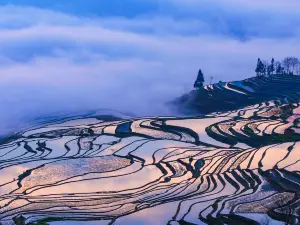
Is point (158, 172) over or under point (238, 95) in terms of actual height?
under

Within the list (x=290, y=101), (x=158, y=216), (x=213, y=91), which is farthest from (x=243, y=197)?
(x=213, y=91)

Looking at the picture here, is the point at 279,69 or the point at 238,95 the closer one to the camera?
the point at 238,95

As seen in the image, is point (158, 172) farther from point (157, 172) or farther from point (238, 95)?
point (238, 95)

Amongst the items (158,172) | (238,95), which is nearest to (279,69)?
(238,95)

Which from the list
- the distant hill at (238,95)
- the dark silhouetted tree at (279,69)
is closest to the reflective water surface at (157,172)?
the distant hill at (238,95)

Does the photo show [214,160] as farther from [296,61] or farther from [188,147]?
[296,61]

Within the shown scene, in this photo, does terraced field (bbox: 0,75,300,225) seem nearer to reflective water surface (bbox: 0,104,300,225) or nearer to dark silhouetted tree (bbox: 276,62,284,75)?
reflective water surface (bbox: 0,104,300,225)

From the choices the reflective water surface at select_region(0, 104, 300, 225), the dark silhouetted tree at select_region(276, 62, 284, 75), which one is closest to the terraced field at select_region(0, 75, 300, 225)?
the reflective water surface at select_region(0, 104, 300, 225)
